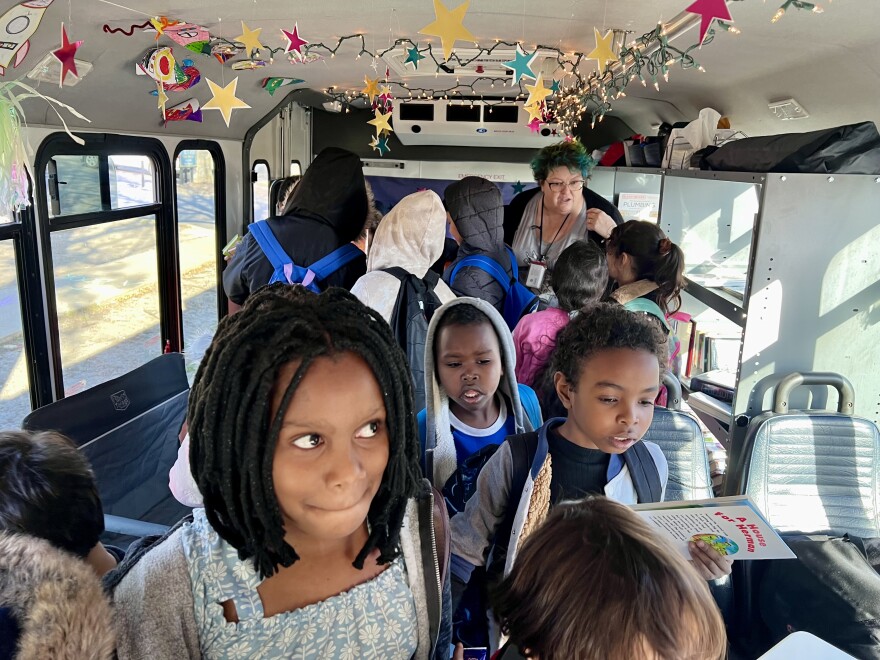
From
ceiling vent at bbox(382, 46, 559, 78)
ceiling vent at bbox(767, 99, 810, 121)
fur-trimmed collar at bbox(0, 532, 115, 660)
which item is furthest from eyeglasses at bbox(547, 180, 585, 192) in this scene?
fur-trimmed collar at bbox(0, 532, 115, 660)

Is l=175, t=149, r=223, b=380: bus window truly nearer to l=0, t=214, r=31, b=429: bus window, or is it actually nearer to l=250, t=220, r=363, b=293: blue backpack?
l=0, t=214, r=31, b=429: bus window

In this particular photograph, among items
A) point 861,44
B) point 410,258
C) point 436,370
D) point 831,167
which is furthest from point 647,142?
point 436,370

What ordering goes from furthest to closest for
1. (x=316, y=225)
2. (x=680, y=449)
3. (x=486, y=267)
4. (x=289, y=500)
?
(x=486, y=267) < (x=316, y=225) < (x=680, y=449) < (x=289, y=500)

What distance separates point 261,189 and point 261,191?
0.02 metres

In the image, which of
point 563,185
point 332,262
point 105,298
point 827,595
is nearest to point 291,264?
point 332,262

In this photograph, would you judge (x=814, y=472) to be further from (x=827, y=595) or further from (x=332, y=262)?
(x=332, y=262)

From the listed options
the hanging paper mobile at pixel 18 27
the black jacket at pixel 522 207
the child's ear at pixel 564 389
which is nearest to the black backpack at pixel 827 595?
the child's ear at pixel 564 389

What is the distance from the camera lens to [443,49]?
3375 mm

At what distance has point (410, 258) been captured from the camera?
8.88ft

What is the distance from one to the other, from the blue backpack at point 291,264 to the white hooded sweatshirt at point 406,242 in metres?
0.19

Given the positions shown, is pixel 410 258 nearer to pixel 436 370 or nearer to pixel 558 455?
pixel 436 370

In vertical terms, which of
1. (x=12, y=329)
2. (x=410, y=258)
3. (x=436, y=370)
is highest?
(x=410, y=258)

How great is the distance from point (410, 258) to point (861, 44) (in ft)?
7.58

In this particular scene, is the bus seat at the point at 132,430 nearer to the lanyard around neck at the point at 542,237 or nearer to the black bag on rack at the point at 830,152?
the lanyard around neck at the point at 542,237
